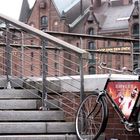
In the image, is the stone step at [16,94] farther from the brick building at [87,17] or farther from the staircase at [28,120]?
the brick building at [87,17]

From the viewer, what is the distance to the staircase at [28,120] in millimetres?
5957

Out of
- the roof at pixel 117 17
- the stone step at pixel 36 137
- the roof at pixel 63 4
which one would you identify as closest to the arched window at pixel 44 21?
the roof at pixel 63 4

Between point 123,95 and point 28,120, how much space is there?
135cm

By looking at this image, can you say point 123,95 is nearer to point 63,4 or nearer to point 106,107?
point 106,107

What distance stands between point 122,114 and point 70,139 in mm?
792

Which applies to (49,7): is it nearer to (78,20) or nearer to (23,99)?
(78,20)

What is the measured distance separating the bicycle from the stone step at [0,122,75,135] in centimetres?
23

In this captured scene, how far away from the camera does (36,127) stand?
6.04 m

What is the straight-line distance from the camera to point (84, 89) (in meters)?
6.28

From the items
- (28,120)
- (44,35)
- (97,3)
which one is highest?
(97,3)

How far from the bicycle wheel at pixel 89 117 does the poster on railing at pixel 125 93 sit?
0.16 meters

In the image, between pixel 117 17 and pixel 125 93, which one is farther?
pixel 117 17

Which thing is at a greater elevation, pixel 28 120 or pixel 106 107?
pixel 106 107

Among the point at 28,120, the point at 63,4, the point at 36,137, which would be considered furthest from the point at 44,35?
the point at 63,4
